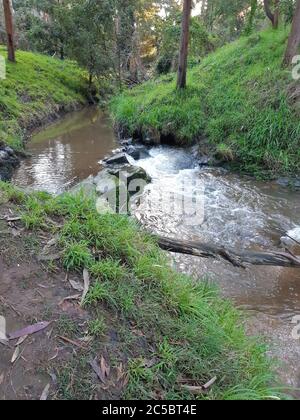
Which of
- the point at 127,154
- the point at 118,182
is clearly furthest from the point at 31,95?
the point at 118,182

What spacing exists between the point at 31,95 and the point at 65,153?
5.52 meters

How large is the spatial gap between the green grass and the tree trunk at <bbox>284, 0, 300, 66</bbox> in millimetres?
7539

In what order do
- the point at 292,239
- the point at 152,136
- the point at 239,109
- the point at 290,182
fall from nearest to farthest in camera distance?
the point at 292,239, the point at 290,182, the point at 239,109, the point at 152,136

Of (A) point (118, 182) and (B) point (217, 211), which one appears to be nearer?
(B) point (217, 211)

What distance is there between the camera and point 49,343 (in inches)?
85.0

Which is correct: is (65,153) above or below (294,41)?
below

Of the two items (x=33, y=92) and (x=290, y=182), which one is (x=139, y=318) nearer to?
(x=290, y=182)

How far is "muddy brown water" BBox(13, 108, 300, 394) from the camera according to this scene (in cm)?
Result: 389

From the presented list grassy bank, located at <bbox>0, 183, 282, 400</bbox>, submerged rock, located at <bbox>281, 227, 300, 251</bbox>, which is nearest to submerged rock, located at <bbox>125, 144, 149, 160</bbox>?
submerged rock, located at <bbox>281, 227, 300, 251</bbox>

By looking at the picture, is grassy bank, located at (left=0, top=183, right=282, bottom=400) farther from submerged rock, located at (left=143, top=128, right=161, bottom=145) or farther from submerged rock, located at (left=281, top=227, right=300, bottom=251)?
submerged rock, located at (left=143, top=128, right=161, bottom=145)

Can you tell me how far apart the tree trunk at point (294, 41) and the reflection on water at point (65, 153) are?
17.8 feet

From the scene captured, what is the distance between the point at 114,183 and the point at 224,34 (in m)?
15.0

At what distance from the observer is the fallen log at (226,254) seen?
12.3 ft

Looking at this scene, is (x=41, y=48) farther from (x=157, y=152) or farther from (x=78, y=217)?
(x=78, y=217)
